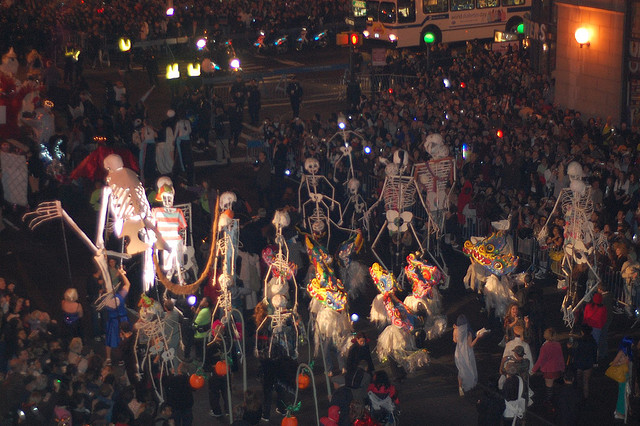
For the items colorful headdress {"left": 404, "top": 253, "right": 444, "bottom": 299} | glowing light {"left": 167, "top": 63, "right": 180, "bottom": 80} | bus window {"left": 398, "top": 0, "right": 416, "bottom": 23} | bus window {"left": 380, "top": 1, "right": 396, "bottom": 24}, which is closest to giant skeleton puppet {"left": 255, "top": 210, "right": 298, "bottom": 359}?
colorful headdress {"left": 404, "top": 253, "right": 444, "bottom": 299}

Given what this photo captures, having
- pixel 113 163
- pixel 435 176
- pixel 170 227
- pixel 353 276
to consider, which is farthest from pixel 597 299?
pixel 113 163

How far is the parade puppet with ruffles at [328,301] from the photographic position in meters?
13.4

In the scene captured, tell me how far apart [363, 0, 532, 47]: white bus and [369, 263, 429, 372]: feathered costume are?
21923 millimetres

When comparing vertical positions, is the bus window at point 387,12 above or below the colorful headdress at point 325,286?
above

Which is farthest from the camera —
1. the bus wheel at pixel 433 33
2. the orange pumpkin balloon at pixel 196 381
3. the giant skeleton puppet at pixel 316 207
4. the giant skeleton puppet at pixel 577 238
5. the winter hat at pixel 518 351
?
the bus wheel at pixel 433 33

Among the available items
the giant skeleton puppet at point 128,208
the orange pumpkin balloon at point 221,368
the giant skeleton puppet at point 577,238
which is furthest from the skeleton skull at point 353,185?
the orange pumpkin balloon at point 221,368

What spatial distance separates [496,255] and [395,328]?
7.70 feet

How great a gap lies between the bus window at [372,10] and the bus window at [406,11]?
1067mm

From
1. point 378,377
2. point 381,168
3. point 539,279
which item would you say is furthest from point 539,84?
point 378,377

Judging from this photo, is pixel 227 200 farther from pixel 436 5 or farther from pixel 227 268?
pixel 436 5

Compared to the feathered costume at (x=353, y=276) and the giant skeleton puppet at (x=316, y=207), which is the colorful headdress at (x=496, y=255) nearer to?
the feathered costume at (x=353, y=276)

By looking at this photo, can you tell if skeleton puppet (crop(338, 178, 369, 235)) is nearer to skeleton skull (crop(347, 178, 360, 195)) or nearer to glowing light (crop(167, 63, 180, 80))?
skeleton skull (crop(347, 178, 360, 195))

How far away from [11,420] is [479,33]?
26850 mm

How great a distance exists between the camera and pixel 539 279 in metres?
17.2
